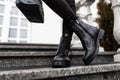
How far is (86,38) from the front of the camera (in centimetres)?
119

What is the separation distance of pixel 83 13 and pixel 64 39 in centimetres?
200

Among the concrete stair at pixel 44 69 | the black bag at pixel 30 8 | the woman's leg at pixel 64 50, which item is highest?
the black bag at pixel 30 8

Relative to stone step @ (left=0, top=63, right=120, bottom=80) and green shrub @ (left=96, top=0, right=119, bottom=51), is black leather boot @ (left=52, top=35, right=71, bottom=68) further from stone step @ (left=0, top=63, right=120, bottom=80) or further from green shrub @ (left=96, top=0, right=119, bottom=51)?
green shrub @ (left=96, top=0, right=119, bottom=51)

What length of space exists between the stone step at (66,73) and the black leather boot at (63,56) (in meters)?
0.13

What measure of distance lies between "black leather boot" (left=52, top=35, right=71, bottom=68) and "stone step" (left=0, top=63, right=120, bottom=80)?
0.13m

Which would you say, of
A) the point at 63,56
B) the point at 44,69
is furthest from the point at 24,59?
the point at 44,69

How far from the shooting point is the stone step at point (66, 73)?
2.46 ft

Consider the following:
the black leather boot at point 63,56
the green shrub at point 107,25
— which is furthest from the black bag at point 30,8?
the green shrub at point 107,25

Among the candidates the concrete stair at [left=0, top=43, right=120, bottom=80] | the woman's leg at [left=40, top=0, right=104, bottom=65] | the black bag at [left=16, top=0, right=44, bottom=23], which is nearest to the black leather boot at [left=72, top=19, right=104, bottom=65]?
the woman's leg at [left=40, top=0, right=104, bottom=65]

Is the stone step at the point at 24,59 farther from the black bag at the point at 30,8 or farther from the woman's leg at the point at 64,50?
the black bag at the point at 30,8

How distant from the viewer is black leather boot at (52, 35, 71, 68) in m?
1.09

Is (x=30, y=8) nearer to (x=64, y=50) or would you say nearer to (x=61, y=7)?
(x=61, y=7)

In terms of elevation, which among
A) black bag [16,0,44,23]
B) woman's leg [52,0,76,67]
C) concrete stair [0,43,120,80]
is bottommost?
concrete stair [0,43,120,80]

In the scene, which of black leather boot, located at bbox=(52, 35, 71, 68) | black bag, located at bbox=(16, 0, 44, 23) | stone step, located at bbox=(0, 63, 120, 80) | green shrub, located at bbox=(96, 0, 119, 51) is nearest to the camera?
stone step, located at bbox=(0, 63, 120, 80)
